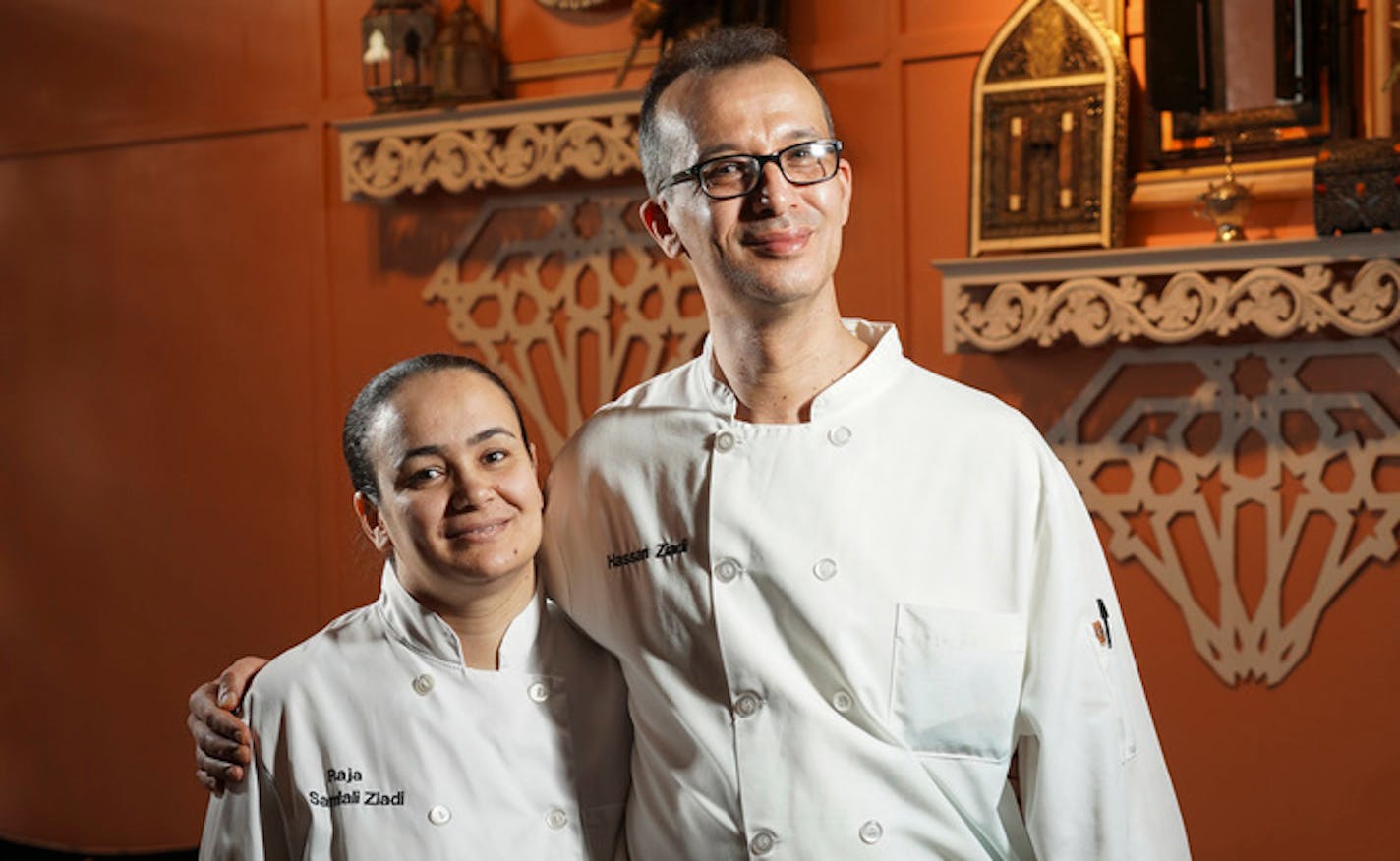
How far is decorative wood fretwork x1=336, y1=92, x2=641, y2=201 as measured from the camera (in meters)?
3.58

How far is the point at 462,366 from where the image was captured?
5.91 feet

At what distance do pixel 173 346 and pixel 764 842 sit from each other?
123 inches

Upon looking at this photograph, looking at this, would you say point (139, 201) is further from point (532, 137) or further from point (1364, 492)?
point (1364, 492)

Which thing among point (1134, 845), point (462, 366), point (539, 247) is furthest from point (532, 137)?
point (1134, 845)

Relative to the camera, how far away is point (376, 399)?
180 centimetres

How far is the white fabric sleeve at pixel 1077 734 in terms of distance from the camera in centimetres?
160

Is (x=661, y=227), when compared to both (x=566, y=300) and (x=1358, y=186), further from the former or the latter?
(x=566, y=300)

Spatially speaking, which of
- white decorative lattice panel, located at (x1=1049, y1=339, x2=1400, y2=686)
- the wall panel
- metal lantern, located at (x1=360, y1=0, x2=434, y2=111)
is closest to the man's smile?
white decorative lattice panel, located at (x1=1049, y1=339, x2=1400, y2=686)

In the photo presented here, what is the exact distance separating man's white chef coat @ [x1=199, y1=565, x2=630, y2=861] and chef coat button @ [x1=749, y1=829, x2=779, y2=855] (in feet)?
0.80

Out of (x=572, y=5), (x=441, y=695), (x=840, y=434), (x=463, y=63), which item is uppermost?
(x=572, y=5)

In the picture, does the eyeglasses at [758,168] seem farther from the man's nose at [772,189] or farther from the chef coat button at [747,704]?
the chef coat button at [747,704]

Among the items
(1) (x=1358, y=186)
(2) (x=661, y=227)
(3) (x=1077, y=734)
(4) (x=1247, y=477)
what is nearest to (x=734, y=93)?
(2) (x=661, y=227)

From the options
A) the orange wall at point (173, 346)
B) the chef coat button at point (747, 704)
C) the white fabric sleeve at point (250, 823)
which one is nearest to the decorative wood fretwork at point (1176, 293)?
the orange wall at point (173, 346)

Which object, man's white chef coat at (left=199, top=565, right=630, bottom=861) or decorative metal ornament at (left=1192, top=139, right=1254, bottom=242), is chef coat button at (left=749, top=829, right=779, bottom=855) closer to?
man's white chef coat at (left=199, top=565, right=630, bottom=861)
